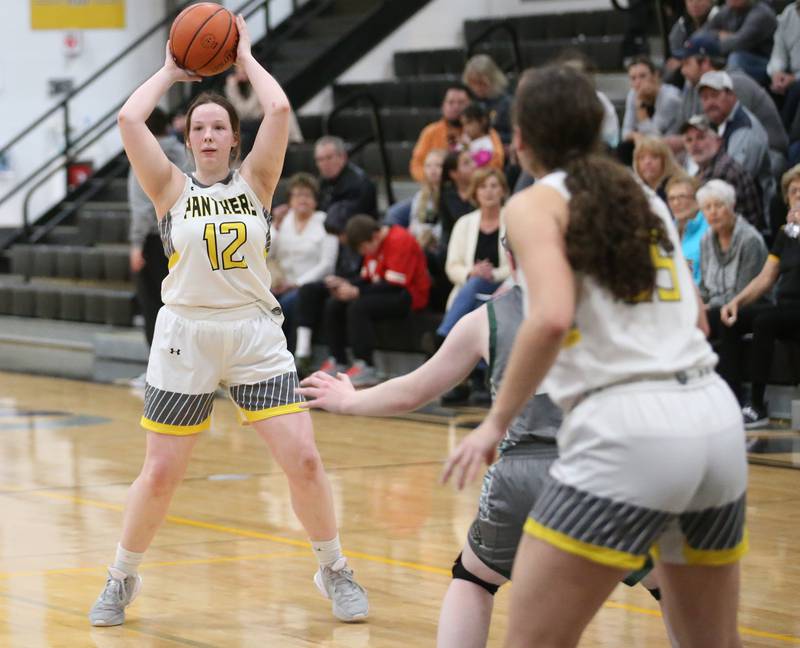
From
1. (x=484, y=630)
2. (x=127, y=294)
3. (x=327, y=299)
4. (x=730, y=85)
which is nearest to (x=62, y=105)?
(x=127, y=294)

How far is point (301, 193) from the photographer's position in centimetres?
1098

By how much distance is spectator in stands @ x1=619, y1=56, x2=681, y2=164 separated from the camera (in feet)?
34.7

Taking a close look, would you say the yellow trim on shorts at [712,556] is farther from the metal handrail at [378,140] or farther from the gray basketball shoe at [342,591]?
the metal handrail at [378,140]

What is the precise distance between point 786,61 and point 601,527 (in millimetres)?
8686

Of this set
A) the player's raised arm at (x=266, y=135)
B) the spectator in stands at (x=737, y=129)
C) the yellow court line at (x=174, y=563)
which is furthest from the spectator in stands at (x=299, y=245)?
the player's raised arm at (x=266, y=135)

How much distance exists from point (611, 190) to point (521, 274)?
0.23 m

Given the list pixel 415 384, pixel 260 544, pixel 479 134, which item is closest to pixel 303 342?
pixel 479 134

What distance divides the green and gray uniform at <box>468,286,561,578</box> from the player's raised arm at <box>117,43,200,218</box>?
1.53 metres

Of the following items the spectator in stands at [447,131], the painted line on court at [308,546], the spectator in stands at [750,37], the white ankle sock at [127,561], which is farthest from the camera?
the spectator in stands at [447,131]

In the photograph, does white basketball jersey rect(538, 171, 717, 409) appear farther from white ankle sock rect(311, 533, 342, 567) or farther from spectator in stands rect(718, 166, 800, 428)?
spectator in stands rect(718, 166, 800, 428)

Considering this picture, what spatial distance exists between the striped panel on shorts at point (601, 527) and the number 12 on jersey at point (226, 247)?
6.89 ft

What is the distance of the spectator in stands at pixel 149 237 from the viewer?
34.8 ft

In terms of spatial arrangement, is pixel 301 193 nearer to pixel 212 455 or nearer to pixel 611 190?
pixel 212 455

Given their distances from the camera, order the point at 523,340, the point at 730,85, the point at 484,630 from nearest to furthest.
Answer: the point at 523,340 → the point at 484,630 → the point at 730,85
